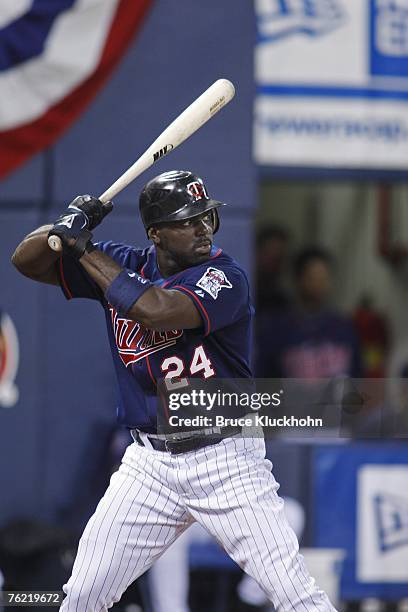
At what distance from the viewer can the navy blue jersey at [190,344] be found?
360 centimetres

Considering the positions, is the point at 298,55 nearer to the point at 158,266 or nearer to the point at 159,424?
the point at 158,266

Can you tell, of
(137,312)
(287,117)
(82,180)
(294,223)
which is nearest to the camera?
(137,312)

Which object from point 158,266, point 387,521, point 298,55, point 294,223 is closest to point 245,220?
point 298,55

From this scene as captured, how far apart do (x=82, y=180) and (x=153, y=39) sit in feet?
2.74

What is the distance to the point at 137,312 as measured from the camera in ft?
11.4

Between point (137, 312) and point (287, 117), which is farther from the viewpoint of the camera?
point (287, 117)

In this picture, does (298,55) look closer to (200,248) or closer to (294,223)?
(200,248)

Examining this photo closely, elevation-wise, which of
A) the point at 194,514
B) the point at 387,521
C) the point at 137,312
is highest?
the point at 137,312

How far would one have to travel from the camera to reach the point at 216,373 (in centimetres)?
371

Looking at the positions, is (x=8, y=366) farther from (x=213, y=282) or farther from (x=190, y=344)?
(x=213, y=282)

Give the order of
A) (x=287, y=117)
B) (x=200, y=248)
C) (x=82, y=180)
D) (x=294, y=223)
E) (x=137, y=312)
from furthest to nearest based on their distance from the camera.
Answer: (x=294, y=223), (x=287, y=117), (x=82, y=180), (x=200, y=248), (x=137, y=312)

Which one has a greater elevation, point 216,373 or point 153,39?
point 153,39

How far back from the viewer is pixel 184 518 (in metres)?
3.74

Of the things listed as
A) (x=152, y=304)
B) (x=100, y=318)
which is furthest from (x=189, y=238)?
(x=100, y=318)
